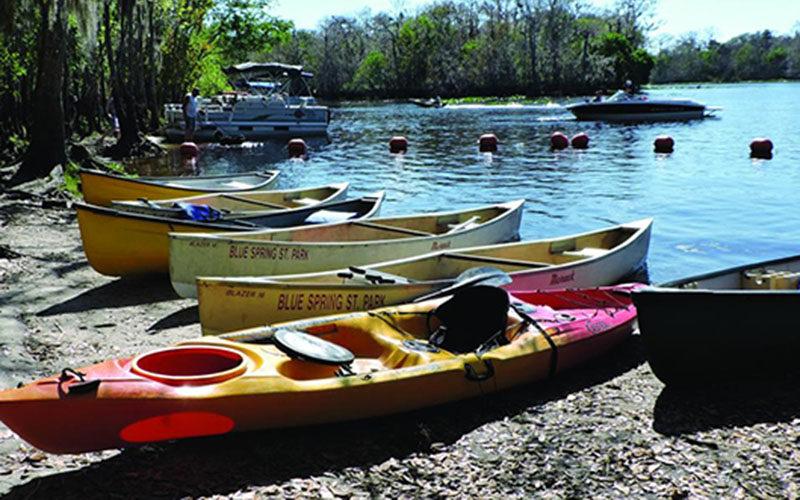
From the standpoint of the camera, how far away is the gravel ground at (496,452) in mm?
4637

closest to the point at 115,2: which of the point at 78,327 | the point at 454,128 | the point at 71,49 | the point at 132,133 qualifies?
the point at 71,49

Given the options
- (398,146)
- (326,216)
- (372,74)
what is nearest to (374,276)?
(326,216)

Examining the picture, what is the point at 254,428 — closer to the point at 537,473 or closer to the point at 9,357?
the point at 537,473

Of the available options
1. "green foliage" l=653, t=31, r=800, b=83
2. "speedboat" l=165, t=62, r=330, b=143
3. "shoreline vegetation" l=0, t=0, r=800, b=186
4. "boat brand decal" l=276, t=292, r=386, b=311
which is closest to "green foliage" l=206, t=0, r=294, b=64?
"shoreline vegetation" l=0, t=0, r=800, b=186

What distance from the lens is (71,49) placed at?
1117 inches

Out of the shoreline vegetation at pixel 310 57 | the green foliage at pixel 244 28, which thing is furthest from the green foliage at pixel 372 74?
the green foliage at pixel 244 28

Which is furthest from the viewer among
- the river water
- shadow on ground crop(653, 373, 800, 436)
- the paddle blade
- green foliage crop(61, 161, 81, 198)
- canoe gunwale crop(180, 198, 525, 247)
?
green foliage crop(61, 161, 81, 198)

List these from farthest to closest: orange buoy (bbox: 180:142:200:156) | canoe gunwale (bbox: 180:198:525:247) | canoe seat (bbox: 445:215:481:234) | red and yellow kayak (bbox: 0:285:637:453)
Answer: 1. orange buoy (bbox: 180:142:200:156)
2. canoe seat (bbox: 445:215:481:234)
3. canoe gunwale (bbox: 180:198:525:247)
4. red and yellow kayak (bbox: 0:285:637:453)

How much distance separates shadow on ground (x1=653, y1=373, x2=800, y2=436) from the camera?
5.48 m

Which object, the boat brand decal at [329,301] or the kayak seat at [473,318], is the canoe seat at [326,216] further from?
the kayak seat at [473,318]

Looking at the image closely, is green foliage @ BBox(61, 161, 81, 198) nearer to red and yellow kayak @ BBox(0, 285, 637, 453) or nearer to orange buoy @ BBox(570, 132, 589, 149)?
red and yellow kayak @ BBox(0, 285, 637, 453)

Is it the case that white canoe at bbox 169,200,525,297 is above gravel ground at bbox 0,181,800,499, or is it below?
above

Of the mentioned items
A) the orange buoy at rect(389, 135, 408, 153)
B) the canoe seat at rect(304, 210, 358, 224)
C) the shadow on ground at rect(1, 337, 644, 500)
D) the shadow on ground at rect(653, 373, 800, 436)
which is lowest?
the shadow on ground at rect(653, 373, 800, 436)

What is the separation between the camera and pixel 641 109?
41031 millimetres
